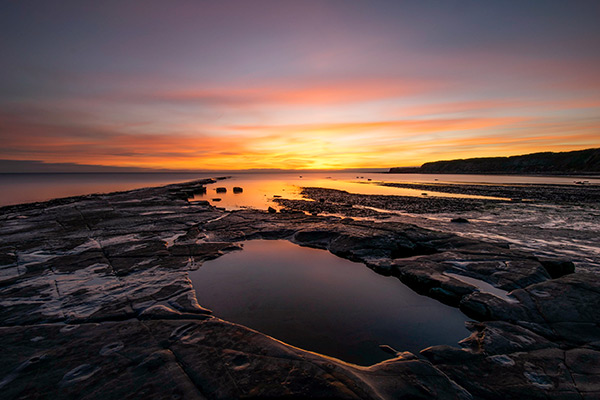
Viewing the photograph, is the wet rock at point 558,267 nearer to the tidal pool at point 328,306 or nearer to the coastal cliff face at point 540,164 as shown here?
the tidal pool at point 328,306

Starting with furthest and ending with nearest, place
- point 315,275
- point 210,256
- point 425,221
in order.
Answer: point 425,221 → point 210,256 → point 315,275

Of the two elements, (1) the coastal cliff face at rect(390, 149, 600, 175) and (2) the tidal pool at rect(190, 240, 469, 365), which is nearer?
(2) the tidal pool at rect(190, 240, 469, 365)

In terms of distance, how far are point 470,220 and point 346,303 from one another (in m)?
14.3

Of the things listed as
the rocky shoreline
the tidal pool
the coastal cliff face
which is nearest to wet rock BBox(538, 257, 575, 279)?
the rocky shoreline

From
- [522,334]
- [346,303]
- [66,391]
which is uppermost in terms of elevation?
[66,391]

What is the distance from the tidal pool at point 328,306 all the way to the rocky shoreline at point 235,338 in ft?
1.57

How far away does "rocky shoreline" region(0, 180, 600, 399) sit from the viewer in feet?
10.5

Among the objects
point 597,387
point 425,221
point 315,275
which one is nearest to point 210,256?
point 315,275

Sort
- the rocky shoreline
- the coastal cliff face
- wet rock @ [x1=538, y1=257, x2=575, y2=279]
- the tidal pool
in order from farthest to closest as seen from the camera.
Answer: the coastal cliff face < wet rock @ [x1=538, y1=257, x2=575, y2=279] < the tidal pool < the rocky shoreline

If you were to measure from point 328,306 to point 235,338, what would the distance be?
2.78 meters

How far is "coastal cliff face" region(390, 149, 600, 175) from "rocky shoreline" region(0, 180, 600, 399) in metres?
104

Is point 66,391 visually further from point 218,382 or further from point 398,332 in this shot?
point 398,332

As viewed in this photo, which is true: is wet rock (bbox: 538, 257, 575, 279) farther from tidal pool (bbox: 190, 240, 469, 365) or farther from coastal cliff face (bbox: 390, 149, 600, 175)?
coastal cliff face (bbox: 390, 149, 600, 175)

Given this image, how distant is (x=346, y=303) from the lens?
638 centimetres
